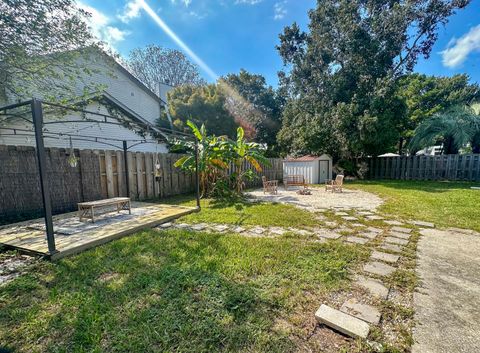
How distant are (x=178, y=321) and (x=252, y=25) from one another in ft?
45.6

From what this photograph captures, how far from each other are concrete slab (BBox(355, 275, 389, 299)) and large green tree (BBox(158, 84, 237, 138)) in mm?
15559

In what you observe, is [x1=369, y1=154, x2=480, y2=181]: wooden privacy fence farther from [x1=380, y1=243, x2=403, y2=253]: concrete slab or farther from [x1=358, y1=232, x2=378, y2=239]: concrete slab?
[x1=380, y1=243, x2=403, y2=253]: concrete slab

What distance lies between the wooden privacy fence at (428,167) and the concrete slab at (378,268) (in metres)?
16.5

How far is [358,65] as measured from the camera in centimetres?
1409

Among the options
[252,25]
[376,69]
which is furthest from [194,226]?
[376,69]

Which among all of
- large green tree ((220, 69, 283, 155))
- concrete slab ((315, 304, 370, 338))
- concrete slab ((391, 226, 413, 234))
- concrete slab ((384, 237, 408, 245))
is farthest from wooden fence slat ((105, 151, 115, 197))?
large green tree ((220, 69, 283, 155))

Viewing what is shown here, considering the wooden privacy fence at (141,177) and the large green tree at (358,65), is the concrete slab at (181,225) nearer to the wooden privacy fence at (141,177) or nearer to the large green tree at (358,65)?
the wooden privacy fence at (141,177)

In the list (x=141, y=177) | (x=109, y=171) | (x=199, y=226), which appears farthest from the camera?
(x=141, y=177)

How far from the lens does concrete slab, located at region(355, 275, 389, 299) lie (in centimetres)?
238

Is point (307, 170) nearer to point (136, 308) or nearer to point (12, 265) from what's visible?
point (136, 308)

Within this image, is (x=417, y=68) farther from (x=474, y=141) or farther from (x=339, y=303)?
(x=339, y=303)

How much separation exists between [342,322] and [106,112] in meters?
12.2

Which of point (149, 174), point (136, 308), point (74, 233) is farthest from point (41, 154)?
point (149, 174)

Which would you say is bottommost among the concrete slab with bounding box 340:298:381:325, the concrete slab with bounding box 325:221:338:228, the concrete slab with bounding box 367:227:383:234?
the concrete slab with bounding box 325:221:338:228
